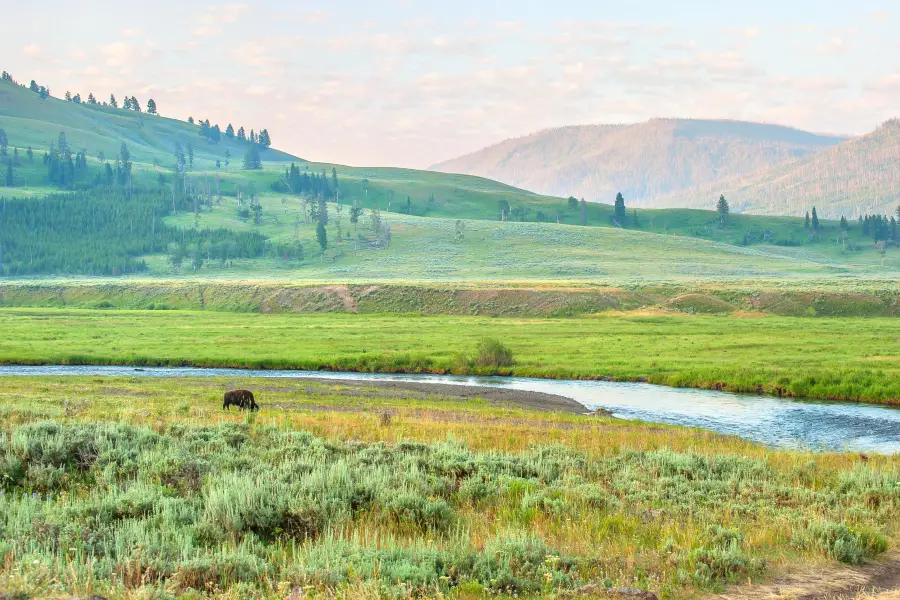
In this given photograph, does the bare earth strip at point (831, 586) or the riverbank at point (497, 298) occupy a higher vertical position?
the bare earth strip at point (831, 586)

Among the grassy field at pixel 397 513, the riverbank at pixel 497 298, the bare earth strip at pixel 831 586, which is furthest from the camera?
the riverbank at pixel 497 298

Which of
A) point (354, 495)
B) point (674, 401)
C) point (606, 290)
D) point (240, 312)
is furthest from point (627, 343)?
point (240, 312)

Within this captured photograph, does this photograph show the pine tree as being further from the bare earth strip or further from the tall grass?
the bare earth strip

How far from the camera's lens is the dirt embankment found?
81.6 m

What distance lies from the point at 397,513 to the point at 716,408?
92.4 ft

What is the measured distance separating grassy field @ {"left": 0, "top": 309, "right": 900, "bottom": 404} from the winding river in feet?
6.37

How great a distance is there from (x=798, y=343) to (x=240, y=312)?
6567cm

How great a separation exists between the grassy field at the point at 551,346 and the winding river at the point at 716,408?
6.37ft

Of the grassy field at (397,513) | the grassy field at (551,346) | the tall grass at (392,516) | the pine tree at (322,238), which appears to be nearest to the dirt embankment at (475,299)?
the grassy field at (551,346)

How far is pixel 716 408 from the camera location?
3666 cm

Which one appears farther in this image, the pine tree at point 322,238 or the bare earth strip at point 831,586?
the pine tree at point 322,238

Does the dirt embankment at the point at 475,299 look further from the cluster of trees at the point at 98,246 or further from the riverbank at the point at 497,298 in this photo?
the cluster of trees at the point at 98,246

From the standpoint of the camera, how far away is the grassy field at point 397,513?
8.81 m

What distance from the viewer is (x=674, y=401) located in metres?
39.0
